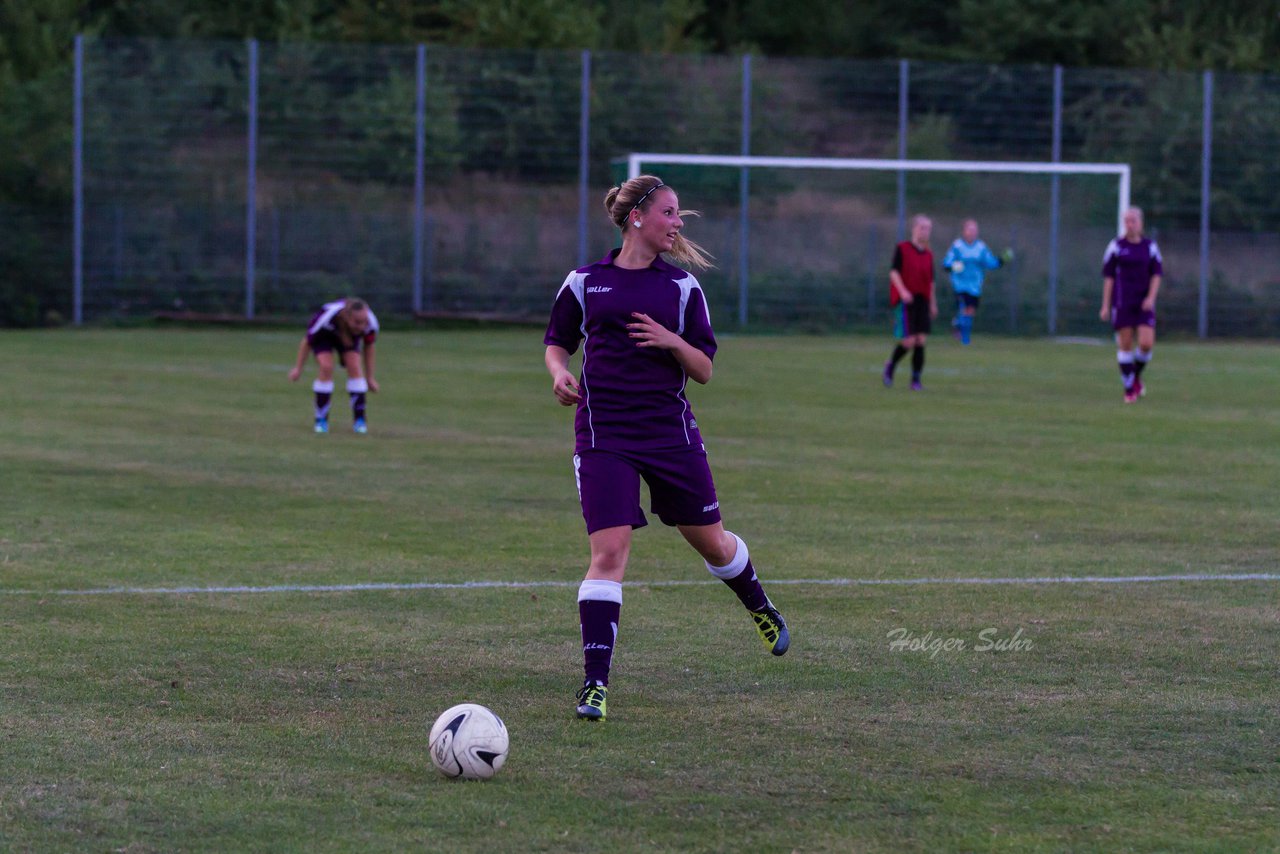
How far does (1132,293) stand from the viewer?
2072 centimetres

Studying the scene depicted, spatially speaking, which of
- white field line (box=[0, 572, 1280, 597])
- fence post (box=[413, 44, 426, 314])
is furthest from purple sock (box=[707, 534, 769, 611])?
fence post (box=[413, 44, 426, 314])

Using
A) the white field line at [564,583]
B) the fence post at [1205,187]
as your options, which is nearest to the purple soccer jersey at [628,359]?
the white field line at [564,583]

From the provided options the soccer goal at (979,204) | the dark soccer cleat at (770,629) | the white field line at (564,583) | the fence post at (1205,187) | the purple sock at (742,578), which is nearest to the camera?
the purple sock at (742,578)

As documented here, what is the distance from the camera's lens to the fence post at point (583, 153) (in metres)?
36.9

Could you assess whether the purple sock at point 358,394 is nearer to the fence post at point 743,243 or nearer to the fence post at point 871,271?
the fence post at point 743,243

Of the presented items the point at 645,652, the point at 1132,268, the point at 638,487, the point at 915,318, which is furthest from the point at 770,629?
the point at 915,318

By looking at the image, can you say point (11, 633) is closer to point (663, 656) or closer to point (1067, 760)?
point (663, 656)

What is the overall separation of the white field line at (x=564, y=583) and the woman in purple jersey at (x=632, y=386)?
2190 millimetres

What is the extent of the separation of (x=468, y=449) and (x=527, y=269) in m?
22.3

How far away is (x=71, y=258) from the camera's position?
3522cm

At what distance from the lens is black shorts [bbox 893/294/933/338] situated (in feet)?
70.9

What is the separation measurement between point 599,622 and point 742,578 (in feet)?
2.55

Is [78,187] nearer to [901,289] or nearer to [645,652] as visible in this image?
[901,289]

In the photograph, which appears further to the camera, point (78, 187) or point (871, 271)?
point (871, 271)
